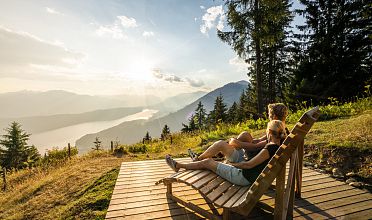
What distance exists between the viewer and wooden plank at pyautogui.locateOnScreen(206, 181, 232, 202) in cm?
303

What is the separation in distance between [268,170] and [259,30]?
13.0m

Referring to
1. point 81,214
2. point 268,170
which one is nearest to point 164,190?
point 81,214

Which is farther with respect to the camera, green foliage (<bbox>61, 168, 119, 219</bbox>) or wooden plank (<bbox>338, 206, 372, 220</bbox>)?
green foliage (<bbox>61, 168, 119, 219</bbox>)

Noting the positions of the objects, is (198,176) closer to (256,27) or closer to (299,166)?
(299,166)

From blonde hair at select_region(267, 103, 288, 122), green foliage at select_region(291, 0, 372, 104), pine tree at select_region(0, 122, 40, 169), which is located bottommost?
pine tree at select_region(0, 122, 40, 169)

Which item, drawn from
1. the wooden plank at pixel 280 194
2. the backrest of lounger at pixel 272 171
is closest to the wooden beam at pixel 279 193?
the wooden plank at pixel 280 194

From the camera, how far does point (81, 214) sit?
430 centimetres

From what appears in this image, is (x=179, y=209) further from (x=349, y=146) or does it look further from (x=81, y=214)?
(x=349, y=146)

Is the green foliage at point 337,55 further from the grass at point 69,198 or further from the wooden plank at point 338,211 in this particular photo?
→ the grass at point 69,198

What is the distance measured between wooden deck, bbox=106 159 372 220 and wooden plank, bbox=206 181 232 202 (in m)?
0.48

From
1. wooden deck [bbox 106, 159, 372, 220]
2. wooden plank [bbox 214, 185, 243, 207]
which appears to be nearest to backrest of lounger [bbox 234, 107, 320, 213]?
wooden plank [bbox 214, 185, 243, 207]

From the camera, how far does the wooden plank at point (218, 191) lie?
3.03 m

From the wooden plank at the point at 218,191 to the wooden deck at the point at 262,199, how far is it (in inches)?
18.9

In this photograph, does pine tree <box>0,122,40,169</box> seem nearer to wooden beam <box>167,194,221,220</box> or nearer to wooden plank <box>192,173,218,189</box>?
wooden beam <box>167,194,221,220</box>
